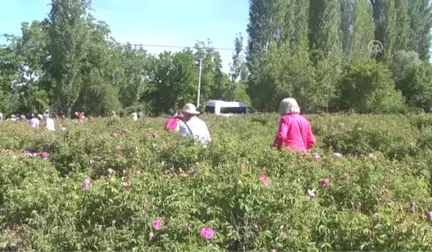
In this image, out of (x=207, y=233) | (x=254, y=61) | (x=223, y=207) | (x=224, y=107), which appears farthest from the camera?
(x=224, y=107)

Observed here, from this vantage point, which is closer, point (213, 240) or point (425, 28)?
point (213, 240)

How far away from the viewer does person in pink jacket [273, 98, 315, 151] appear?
6.36 meters

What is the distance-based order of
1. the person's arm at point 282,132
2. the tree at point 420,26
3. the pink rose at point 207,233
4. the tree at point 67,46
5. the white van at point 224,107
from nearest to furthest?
the pink rose at point 207,233, the person's arm at point 282,132, the tree at point 67,46, the white van at point 224,107, the tree at point 420,26

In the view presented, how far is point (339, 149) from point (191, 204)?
8368mm

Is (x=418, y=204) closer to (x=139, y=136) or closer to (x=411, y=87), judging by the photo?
(x=139, y=136)

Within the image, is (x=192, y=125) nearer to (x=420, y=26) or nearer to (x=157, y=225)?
(x=157, y=225)

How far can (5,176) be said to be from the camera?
4.55 m

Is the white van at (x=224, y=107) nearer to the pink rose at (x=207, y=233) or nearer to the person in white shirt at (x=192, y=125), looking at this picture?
the person in white shirt at (x=192, y=125)

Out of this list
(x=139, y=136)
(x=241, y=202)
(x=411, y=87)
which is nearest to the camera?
(x=241, y=202)

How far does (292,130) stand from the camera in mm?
6430

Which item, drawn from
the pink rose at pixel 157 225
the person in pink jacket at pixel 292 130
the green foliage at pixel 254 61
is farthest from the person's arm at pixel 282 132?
the green foliage at pixel 254 61

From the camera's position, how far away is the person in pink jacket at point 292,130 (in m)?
6.36

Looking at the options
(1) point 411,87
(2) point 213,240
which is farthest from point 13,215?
(1) point 411,87

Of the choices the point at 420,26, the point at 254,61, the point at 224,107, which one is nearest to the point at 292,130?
the point at 254,61
